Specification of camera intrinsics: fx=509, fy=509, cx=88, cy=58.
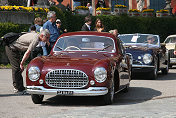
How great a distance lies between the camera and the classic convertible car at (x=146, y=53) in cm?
1570

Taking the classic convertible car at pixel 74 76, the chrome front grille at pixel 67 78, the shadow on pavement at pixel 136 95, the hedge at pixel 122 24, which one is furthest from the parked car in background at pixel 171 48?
the chrome front grille at pixel 67 78

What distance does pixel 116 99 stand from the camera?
1099 cm

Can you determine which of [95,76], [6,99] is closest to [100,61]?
[95,76]

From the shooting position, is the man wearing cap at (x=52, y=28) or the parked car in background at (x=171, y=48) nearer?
the man wearing cap at (x=52, y=28)

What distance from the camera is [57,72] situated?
9516 mm

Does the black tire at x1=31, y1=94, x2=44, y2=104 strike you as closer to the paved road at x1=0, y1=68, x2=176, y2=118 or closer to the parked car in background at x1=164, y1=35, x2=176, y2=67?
the paved road at x1=0, y1=68, x2=176, y2=118

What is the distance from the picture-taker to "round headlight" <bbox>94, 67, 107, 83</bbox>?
9461 mm

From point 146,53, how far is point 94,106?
247 inches

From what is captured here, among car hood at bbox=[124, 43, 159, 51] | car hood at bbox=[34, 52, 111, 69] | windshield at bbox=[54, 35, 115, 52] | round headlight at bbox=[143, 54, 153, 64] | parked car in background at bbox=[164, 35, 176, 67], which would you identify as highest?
windshield at bbox=[54, 35, 115, 52]

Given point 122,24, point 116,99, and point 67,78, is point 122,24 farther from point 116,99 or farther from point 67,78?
point 67,78

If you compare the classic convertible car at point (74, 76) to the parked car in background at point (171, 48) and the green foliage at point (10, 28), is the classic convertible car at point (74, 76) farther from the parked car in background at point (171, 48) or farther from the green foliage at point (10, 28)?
the parked car in background at point (171, 48)

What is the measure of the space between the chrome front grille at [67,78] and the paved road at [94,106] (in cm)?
43

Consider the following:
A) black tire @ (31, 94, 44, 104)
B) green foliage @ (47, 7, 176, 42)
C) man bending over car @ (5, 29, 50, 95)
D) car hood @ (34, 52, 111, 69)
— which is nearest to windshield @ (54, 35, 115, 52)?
car hood @ (34, 52, 111, 69)

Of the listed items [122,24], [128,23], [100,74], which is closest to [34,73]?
[100,74]
